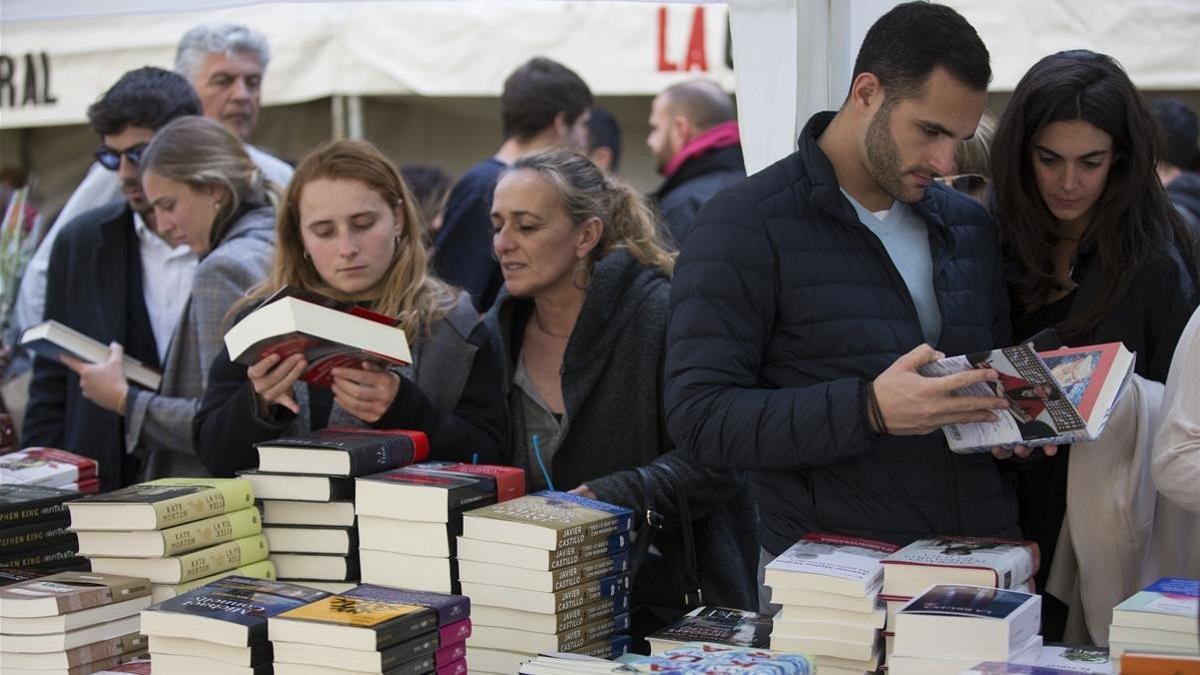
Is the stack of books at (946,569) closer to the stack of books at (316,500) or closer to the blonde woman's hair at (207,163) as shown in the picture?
the stack of books at (316,500)

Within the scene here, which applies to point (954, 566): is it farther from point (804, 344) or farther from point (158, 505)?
point (158, 505)

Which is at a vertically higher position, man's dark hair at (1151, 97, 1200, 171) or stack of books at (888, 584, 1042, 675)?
man's dark hair at (1151, 97, 1200, 171)

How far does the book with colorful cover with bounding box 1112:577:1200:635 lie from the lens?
2.03 m

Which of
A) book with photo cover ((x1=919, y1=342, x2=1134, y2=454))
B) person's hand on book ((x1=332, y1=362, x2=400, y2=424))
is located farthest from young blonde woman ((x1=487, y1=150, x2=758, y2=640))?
book with photo cover ((x1=919, y1=342, x2=1134, y2=454))

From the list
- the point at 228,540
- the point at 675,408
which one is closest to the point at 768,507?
the point at 675,408

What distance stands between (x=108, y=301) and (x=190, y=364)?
48cm

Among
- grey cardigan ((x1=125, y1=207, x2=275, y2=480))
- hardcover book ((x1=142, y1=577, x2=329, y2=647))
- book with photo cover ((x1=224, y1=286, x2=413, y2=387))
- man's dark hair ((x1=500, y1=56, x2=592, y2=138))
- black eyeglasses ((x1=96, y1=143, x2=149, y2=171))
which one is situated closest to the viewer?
hardcover book ((x1=142, y1=577, x2=329, y2=647))

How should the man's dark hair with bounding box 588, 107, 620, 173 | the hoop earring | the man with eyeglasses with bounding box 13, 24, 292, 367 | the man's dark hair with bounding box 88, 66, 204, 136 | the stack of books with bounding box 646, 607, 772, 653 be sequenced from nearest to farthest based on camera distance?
the stack of books with bounding box 646, 607, 772, 653, the hoop earring, the man's dark hair with bounding box 88, 66, 204, 136, the man with eyeglasses with bounding box 13, 24, 292, 367, the man's dark hair with bounding box 588, 107, 620, 173

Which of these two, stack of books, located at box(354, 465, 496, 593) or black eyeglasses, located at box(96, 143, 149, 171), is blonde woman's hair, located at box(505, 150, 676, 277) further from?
black eyeglasses, located at box(96, 143, 149, 171)

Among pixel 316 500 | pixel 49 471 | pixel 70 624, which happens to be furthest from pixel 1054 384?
pixel 49 471

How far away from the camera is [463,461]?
3100 mm

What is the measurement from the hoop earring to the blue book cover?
4.02ft

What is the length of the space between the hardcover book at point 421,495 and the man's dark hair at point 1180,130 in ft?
11.8

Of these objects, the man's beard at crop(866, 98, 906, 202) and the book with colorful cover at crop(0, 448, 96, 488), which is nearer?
the man's beard at crop(866, 98, 906, 202)
